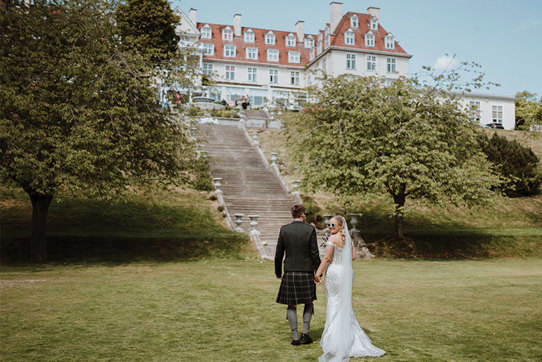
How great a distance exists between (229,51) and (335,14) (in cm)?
1699

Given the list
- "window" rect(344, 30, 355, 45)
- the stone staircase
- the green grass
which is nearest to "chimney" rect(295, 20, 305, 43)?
"window" rect(344, 30, 355, 45)

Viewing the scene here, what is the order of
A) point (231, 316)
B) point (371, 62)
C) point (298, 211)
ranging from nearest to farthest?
point (298, 211)
point (231, 316)
point (371, 62)

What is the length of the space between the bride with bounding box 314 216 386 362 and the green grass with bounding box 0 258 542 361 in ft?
1.31

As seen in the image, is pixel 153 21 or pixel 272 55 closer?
pixel 153 21

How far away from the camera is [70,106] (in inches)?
775

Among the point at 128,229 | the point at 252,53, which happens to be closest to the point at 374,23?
the point at 252,53

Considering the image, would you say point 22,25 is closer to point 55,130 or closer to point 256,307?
point 55,130

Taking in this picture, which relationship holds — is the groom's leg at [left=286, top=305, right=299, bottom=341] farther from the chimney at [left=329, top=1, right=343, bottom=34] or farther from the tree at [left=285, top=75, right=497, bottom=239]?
the chimney at [left=329, top=1, right=343, bottom=34]

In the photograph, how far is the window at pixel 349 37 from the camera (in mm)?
69981

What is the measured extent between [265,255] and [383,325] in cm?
1471

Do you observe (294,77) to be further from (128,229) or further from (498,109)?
(128,229)

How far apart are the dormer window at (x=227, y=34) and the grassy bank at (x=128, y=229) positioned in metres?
49.2

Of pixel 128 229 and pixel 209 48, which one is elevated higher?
pixel 209 48

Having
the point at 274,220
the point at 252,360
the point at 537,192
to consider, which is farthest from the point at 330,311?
the point at 537,192
